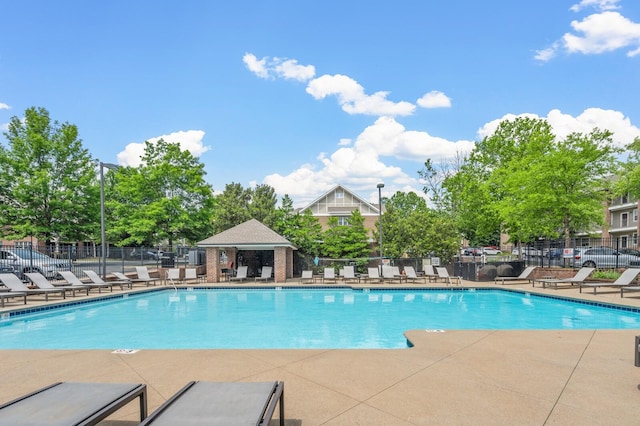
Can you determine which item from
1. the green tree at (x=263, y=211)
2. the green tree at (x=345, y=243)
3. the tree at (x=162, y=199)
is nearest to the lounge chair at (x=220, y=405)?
the green tree at (x=345, y=243)

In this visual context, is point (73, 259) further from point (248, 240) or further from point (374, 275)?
point (374, 275)

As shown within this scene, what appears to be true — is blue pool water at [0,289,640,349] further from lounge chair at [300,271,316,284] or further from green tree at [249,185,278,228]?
green tree at [249,185,278,228]

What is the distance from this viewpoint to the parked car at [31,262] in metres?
17.2

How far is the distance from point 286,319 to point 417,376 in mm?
7504

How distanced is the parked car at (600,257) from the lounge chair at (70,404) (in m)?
26.4

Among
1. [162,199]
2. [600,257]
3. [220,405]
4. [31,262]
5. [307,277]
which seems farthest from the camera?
[162,199]

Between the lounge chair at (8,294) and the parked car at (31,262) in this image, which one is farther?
the parked car at (31,262)

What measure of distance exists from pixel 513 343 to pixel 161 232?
29.5 m

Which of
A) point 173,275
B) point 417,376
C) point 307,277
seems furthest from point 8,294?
point 417,376

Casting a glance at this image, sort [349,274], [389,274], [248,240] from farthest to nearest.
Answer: [349,274], [248,240], [389,274]

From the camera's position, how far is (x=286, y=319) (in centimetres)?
1186

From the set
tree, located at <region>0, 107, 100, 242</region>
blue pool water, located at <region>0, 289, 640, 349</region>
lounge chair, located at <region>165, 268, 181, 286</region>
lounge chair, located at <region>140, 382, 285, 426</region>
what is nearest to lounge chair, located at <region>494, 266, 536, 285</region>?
blue pool water, located at <region>0, 289, 640, 349</region>

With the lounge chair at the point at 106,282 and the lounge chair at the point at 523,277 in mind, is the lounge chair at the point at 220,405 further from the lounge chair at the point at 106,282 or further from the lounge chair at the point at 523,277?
the lounge chair at the point at 523,277

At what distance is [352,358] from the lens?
571 cm
